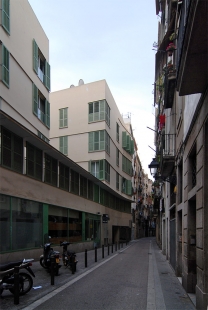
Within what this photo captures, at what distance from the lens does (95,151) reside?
3356 centimetres

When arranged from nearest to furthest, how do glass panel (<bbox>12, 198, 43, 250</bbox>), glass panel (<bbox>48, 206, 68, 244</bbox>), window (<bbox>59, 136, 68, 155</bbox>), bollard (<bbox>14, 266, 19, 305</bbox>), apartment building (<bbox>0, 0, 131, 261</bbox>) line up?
1. bollard (<bbox>14, 266, 19, 305</bbox>)
2. apartment building (<bbox>0, 0, 131, 261</bbox>)
3. glass panel (<bbox>12, 198, 43, 250</bbox>)
4. glass panel (<bbox>48, 206, 68, 244</bbox>)
5. window (<bbox>59, 136, 68, 155</bbox>)

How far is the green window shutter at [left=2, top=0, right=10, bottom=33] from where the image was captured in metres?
15.9

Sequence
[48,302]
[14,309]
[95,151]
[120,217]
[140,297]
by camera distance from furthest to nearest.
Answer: [120,217] < [95,151] < [140,297] < [48,302] < [14,309]

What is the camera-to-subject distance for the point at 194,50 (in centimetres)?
541

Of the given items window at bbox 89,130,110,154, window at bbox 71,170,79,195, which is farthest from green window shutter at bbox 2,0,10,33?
window at bbox 89,130,110,154

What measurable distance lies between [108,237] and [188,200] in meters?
27.1

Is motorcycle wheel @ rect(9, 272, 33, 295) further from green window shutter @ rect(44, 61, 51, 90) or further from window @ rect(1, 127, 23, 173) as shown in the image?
green window shutter @ rect(44, 61, 51, 90)

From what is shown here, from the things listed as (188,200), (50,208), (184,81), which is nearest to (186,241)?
(188,200)

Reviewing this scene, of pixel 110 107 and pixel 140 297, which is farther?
pixel 110 107

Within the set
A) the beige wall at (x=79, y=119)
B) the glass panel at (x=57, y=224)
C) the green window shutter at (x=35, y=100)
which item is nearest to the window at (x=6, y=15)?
the green window shutter at (x=35, y=100)

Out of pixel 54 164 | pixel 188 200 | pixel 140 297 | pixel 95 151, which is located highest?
pixel 95 151

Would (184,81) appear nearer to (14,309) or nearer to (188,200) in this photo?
(188,200)

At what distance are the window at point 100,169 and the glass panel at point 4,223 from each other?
1986 centimetres

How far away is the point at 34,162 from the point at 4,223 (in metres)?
4.04
